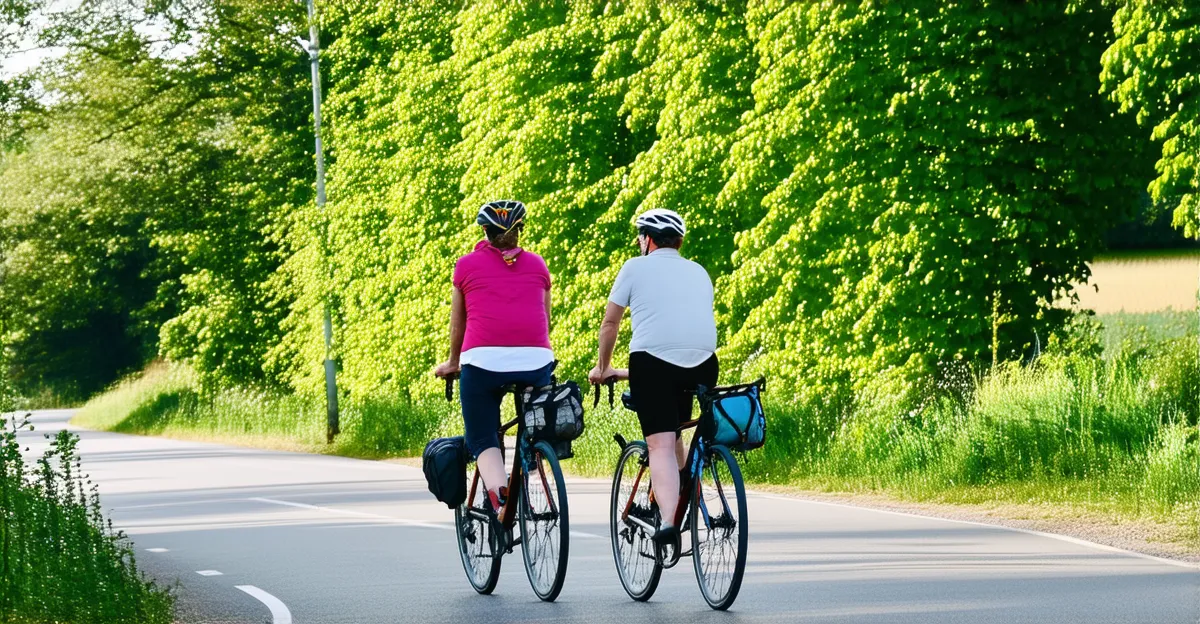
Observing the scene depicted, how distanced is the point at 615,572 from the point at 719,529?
267 cm

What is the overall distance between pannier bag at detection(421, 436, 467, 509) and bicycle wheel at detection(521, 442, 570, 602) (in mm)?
527

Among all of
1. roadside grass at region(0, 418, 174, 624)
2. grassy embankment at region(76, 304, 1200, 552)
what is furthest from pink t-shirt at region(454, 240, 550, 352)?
grassy embankment at region(76, 304, 1200, 552)

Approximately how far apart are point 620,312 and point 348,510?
9216 mm

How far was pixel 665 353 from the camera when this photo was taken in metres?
9.50

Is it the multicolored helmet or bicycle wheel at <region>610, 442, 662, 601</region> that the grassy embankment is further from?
the multicolored helmet

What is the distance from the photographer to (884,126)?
20.2 metres

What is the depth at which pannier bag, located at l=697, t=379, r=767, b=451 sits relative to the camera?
944 centimetres

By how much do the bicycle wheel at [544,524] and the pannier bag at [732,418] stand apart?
0.96 m

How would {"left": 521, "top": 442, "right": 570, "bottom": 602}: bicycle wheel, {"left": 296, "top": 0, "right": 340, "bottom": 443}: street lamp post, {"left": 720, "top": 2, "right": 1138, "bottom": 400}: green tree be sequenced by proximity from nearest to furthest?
1. {"left": 521, "top": 442, "right": 570, "bottom": 602}: bicycle wheel
2. {"left": 720, "top": 2, "right": 1138, "bottom": 400}: green tree
3. {"left": 296, "top": 0, "right": 340, "bottom": 443}: street lamp post

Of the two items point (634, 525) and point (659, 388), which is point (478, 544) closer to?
point (634, 525)

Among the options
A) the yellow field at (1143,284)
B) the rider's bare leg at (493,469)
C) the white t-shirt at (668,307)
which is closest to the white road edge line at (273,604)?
the rider's bare leg at (493,469)

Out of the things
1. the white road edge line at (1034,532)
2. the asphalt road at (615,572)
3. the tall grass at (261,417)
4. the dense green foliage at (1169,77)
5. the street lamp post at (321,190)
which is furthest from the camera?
the street lamp post at (321,190)

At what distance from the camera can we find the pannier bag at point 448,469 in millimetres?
10805

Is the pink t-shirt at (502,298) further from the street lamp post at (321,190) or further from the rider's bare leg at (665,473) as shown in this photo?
the street lamp post at (321,190)
